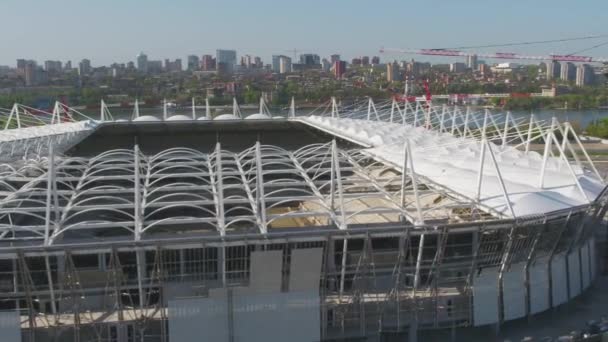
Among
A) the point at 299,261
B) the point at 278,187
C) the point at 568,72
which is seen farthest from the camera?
the point at 568,72

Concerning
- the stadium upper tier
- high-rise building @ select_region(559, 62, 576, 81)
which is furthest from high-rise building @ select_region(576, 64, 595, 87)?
the stadium upper tier

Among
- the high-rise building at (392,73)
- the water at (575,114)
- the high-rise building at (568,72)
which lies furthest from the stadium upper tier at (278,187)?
the high-rise building at (568,72)

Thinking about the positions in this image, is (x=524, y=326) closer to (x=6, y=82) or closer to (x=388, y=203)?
(x=388, y=203)

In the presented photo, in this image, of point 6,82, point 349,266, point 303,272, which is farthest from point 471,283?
point 6,82

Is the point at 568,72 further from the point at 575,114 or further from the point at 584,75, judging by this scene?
the point at 575,114

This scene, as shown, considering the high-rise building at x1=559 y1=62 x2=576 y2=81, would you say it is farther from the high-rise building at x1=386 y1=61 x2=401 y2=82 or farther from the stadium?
the stadium

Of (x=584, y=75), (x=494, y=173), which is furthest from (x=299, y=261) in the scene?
(x=584, y=75)

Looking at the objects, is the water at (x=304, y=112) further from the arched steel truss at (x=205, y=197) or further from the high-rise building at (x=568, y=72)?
the high-rise building at (x=568, y=72)
